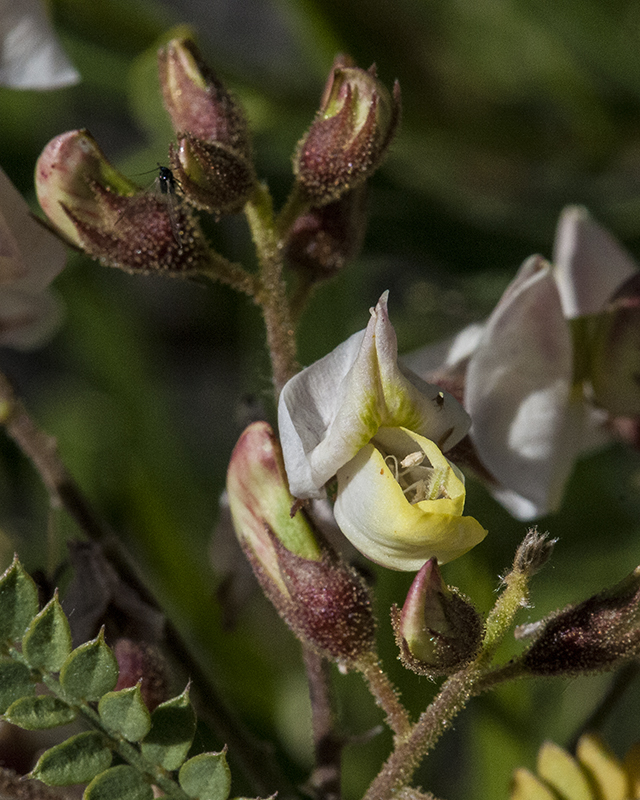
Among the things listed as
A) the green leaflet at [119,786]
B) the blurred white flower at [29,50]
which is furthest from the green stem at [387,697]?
the blurred white flower at [29,50]

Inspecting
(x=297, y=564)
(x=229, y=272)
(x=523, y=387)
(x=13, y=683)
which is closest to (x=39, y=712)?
(x=13, y=683)

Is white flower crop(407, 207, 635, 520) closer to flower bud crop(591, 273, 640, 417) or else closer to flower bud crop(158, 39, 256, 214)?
flower bud crop(591, 273, 640, 417)

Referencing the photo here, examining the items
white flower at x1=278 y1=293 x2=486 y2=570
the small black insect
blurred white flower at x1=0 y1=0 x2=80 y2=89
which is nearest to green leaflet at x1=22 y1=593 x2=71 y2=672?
white flower at x1=278 y1=293 x2=486 y2=570

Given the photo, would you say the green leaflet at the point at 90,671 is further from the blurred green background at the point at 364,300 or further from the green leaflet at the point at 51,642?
the blurred green background at the point at 364,300

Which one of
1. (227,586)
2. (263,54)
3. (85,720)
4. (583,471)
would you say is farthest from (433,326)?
(263,54)

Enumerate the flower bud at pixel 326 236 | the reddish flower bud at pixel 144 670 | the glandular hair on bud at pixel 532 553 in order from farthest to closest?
1. the flower bud at pixel 326 236
2. the reddish flower bud at pixel 144 670
3. the glandular hair on bud at pixel 532 553
